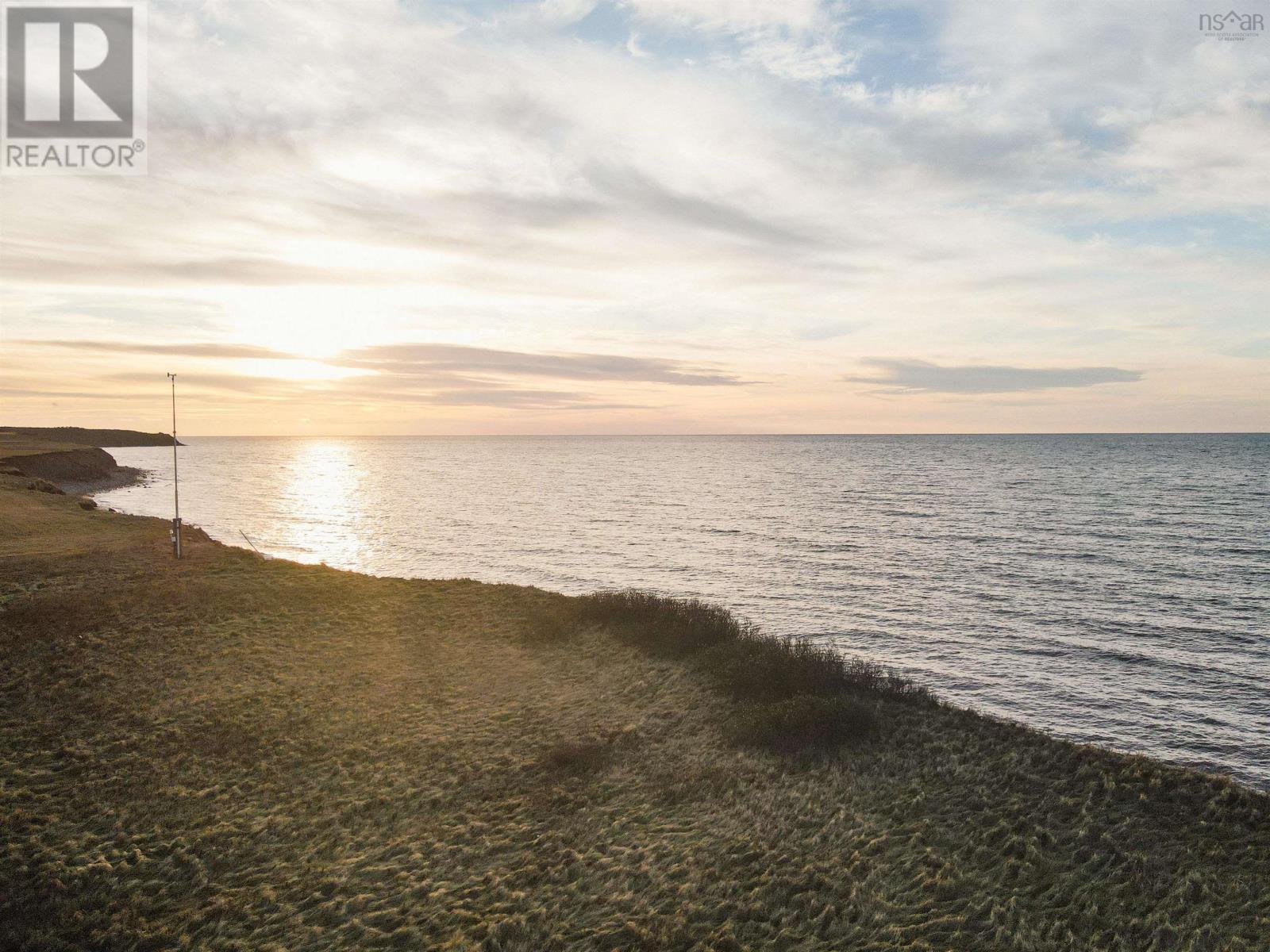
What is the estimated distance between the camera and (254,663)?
2250cm

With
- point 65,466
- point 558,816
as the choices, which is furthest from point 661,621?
point 65,466

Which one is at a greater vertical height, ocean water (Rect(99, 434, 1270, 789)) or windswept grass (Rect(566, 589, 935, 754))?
windswept grass (Rect(566, 589, 935, 754))

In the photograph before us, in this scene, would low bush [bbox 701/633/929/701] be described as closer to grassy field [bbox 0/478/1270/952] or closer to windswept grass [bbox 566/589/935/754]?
windswept grass [bbox 566/589/935/754]

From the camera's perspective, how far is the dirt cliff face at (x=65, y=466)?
97544mm

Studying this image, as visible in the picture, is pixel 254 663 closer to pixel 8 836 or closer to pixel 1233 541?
pixel 8 836

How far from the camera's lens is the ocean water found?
24453 mm

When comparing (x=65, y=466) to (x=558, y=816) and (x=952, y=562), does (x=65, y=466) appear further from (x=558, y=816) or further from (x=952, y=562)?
(x=558, y=816)

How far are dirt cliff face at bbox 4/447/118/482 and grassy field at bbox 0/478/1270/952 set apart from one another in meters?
94.1

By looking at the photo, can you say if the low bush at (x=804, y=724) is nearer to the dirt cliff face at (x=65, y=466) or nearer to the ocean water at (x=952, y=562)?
the ocean water at (x=952, y=562)

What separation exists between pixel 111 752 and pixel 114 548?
2629 cm

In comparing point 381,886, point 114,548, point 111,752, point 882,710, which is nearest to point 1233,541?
point 882,710

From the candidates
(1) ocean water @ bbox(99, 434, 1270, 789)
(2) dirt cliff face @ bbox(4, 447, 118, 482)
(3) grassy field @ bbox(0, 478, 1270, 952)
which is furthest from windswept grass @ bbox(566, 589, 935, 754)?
(2) dirt cliff face @ bbox(4, 447, 118, 482)

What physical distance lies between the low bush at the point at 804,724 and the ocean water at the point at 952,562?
7.89m

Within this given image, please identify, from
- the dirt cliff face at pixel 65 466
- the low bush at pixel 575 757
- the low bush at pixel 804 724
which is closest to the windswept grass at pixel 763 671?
the low bush at pixel 804 724
